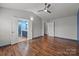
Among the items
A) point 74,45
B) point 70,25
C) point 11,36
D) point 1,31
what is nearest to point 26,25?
point 11,36

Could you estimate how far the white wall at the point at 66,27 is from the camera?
55.5 inches

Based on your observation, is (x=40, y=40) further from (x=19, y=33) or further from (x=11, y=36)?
(x=11, y=36)

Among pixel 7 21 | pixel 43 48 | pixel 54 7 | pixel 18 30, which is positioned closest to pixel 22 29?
pixel 18 30

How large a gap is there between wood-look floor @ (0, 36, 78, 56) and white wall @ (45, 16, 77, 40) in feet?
0.35

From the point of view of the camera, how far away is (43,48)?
1426 millimetres

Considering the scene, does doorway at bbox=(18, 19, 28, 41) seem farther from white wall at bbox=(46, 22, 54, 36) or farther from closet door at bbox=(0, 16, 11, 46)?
white wall at bbox=(46, 22, 54, 36)

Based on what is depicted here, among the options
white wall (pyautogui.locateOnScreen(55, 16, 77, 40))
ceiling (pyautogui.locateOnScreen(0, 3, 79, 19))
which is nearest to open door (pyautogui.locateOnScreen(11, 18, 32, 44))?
ceiling (pyautogui.locateOnScreen(0, 3, 79, 19))

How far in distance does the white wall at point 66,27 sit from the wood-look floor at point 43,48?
11cm

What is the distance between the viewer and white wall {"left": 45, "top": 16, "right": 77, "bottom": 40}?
1.41 metres

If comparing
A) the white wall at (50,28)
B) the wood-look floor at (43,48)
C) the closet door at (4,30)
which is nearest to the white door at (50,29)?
the white wall at (50,28)

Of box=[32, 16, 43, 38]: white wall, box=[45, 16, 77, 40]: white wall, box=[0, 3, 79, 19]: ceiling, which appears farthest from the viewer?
box=[32, 16, 43, 38]: white wall

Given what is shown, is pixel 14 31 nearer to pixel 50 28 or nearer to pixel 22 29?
pixel 22 29

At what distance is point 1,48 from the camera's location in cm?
133

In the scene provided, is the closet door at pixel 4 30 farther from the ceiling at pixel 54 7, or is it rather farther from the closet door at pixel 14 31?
the ceiling at pixel 54 7
